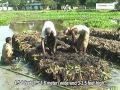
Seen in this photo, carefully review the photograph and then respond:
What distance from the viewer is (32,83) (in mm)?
11109

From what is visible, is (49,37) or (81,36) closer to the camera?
(49,37)

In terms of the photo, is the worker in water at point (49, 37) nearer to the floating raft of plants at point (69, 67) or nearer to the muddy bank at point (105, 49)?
the floating raft of plants at point (69, 67)

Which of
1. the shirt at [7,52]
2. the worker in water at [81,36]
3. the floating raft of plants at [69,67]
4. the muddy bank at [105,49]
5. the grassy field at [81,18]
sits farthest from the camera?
the grassy field at [81,18]

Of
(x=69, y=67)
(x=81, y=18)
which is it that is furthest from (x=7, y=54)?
(x=81, y=18)

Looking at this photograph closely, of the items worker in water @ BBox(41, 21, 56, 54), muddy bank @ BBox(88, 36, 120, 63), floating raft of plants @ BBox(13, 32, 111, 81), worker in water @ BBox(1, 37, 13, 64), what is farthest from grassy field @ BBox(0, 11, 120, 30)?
floating raft of plants @ BBox(13, 32, 111, 81)

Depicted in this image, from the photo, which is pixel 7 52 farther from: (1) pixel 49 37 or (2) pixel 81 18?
(2) pixel 81 18

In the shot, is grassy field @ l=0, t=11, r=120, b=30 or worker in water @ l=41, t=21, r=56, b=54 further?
grassy field @ l=0, t=11, r=120, b=30

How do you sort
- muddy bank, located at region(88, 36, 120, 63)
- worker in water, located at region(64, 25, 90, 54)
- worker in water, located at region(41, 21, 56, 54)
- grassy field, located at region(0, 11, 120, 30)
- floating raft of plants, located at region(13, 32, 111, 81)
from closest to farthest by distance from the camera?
floating raft of plants, located at region(13, 32, 111, 81) → worker in water, located at region(41, 21, 56, 54) → worker in water, located at region(64, 25, 90, 54) → muddy bank, located at region(88, 36, 120, 63) → grassy field, located at region(0, 11, 120, 30)

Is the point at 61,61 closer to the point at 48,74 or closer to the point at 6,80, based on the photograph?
the point at 48,74

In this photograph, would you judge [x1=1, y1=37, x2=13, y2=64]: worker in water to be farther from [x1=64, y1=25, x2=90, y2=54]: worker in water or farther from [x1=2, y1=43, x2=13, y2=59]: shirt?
[x1=64, y1=25, x2=90, y2=54]: worker in water

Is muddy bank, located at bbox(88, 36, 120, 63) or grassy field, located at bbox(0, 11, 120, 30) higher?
muddy bank, located at bbox(88, 36, 120, 63)

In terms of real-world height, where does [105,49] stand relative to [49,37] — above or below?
below

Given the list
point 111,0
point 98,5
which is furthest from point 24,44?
point 111,0

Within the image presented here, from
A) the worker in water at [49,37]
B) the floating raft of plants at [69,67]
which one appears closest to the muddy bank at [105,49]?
the floating raft of plants at [69,67]
